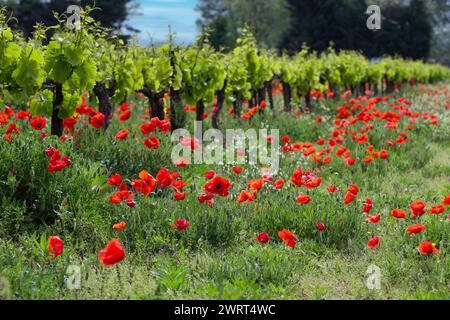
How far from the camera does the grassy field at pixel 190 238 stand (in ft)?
11.7

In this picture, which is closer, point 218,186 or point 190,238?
point 218,186

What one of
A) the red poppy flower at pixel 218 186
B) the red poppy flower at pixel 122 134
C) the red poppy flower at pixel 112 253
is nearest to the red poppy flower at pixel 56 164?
the red poppy flower at pixel 122 134

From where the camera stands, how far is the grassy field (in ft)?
11.7

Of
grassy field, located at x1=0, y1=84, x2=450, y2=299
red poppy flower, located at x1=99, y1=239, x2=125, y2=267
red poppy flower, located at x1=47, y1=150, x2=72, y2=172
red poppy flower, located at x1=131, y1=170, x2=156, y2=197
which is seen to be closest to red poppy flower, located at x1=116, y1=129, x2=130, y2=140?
grassy field, located at x1=0, y1=84, x2=450, y2=299

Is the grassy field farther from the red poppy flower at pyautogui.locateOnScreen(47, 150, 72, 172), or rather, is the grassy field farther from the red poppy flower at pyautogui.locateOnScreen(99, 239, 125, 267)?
the red poppy flower at pyautogui.locateOnScreen(99, 239, 125, 267)

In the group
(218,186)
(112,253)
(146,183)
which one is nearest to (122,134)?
(146,183)

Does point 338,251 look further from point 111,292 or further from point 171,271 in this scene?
point 111,292

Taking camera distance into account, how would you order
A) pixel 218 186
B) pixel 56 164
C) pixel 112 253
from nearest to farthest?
pixel 112 253 → pixel 218 186 → pixel 56 164

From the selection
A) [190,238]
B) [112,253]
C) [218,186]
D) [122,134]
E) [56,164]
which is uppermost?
[122,134]

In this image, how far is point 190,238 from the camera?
450cm

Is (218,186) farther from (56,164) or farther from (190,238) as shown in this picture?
(56,164)

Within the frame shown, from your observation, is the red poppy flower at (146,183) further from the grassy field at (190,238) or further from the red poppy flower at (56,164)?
the red poppy flower at (56,164)

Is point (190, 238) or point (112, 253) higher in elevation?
point (112, 253)
